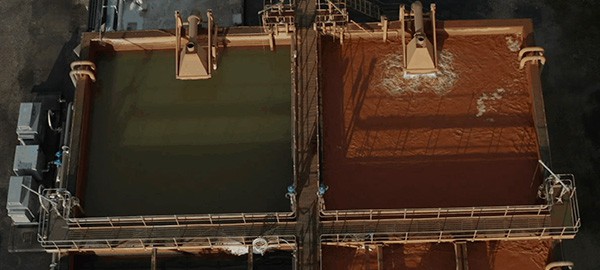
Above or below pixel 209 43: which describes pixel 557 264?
below

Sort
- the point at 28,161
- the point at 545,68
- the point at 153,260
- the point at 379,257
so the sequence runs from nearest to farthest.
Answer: the point at 379,257 → the point at 153,260 → the point at 28,161 → the point at 545,68

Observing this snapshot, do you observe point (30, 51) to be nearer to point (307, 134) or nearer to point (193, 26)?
point (193, 26)

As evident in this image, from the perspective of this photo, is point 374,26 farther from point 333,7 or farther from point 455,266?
point 455,266

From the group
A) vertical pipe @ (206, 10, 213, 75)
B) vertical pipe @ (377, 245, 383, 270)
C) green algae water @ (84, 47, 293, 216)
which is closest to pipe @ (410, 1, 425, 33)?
green algae water @ (84, 47, 293, 216)

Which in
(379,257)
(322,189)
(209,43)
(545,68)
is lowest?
(379,257)

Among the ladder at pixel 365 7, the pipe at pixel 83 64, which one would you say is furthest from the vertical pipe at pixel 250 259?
the ladder at pixel 365 7

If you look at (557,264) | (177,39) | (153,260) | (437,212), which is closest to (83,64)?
(177,39)

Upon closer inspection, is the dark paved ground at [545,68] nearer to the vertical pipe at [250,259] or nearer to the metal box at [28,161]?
the metal box at [28,161]

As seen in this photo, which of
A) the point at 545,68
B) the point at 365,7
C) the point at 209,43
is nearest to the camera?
the point at 209,43
